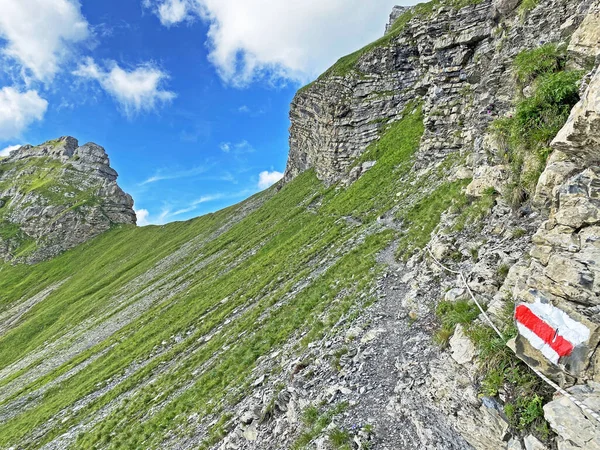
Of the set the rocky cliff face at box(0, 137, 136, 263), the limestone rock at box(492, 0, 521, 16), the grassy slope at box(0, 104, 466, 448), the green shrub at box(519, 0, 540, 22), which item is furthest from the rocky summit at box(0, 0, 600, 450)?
the rocky cliff face at box(0, 137, 136, 263)

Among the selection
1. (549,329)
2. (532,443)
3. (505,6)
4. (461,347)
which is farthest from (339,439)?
(505,6)

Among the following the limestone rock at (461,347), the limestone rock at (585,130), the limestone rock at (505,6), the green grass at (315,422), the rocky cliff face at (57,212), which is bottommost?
the green grass at (315,422)

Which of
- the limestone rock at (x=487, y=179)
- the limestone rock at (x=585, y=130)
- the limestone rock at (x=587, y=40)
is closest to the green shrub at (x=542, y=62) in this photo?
the limestone rock at (x=587, y=40)

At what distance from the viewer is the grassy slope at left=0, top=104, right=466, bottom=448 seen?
21.2 metres

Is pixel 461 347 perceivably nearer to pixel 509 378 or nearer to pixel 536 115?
pixel 509 378

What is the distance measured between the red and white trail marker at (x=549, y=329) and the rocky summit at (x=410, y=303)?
0.04 meters

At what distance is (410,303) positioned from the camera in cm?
1473

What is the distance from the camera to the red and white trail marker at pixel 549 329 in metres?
7.18

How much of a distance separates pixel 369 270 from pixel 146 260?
88993 millimetres

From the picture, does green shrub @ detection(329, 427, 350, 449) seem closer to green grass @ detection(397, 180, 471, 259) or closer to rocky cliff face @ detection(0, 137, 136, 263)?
green grass @ detection(397, 180, 471, 259)

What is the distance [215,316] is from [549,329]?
3149 cm

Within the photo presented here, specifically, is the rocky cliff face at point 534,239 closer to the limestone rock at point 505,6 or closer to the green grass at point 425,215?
the limestone rock at point 505,6

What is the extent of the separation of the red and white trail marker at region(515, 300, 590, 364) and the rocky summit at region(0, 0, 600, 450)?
0.14 ft

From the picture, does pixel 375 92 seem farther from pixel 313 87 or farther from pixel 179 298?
pixel 179 298
